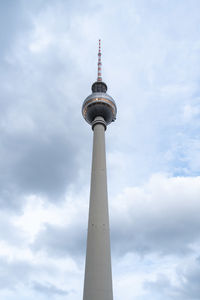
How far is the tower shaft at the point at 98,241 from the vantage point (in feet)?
135

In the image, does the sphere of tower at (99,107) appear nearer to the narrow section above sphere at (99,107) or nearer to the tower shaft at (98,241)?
the narrow section above sphere at (99,107)

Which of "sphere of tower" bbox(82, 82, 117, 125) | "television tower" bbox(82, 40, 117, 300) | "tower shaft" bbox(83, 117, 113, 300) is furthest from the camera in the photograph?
"sphere of tower" bbox(82, 82, 117, 125)

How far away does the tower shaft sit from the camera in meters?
41.2

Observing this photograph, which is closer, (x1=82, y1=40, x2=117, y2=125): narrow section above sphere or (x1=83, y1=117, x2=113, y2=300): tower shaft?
(x1=83, y1=117, x2=113, y2=300): tower shaft

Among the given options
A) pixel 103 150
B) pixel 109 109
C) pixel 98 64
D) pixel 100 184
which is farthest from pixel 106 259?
pixel 98 64

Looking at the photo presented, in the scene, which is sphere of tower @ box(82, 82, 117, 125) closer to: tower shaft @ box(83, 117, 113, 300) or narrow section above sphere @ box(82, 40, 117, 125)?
narrow section above sphere @ box(82, 40, 117, 125)

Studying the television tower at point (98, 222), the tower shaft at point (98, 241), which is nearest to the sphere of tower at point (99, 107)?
the television tower at point (98, 222)

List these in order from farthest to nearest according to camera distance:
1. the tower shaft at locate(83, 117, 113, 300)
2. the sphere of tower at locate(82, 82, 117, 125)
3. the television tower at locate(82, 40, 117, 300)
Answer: the sphere of tower at locate(82, 82, 117, 125)
the television tower at locate(82, 40, 117, 300)
the tower shaft at locate(83, 117, 113, 300)

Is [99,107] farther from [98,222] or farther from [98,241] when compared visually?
[98,241]

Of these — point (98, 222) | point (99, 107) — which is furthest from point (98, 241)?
point (99, 107)

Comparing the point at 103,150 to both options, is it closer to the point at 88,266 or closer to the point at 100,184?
the point at 100,184

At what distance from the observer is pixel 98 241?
4484 centimetres

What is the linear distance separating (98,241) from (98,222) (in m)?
3.37

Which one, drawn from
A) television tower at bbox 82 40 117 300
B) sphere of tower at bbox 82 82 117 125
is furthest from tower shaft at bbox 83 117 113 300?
sphere of tower at bbox 82 82 117 125
